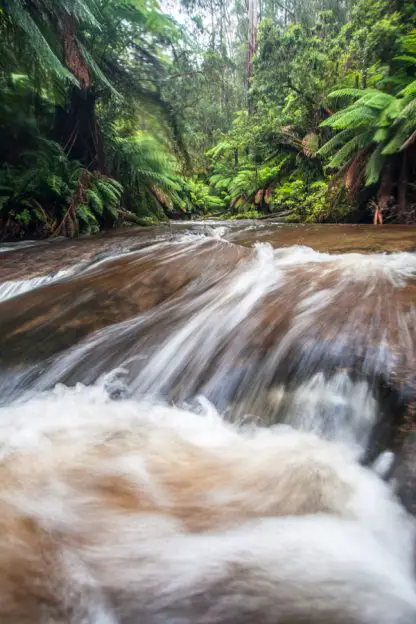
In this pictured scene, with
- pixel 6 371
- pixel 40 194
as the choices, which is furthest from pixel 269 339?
pixel 40 194

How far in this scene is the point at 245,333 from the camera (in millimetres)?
2738

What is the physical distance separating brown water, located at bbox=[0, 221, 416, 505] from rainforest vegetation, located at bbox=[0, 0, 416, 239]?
242cm

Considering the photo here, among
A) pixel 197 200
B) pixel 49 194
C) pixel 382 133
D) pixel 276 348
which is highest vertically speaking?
pixel 382 133

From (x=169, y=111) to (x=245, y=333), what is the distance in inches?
336

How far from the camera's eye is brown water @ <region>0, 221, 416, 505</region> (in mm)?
1944

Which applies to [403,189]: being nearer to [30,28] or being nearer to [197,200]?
[30,28]

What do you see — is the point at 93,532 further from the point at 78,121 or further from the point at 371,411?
the point at 78,121

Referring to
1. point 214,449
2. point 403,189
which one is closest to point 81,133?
point 403,189

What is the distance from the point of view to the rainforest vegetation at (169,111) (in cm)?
610

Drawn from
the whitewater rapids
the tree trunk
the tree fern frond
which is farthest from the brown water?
the tree trunk

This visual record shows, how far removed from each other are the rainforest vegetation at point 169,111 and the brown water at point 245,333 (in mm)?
2423

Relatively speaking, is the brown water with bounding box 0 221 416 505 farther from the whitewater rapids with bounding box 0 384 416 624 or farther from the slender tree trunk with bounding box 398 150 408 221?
the slender tree trunk with bounding box 398 150 408 221

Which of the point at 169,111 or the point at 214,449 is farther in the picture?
the point at 169,111

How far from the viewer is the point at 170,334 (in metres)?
2.93
